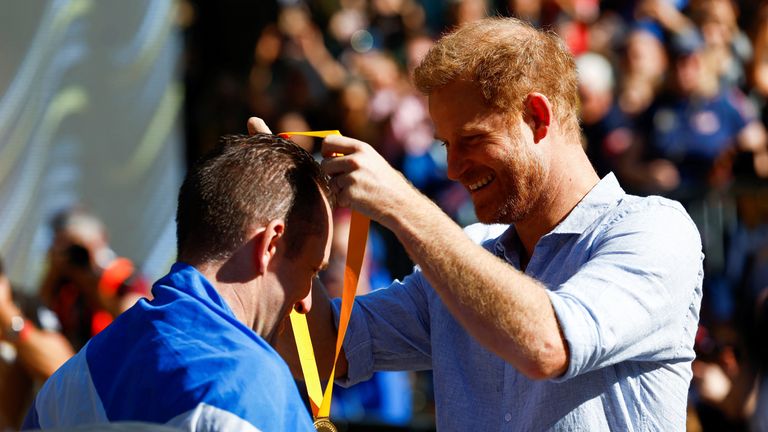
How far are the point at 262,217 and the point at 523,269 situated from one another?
3.07ft

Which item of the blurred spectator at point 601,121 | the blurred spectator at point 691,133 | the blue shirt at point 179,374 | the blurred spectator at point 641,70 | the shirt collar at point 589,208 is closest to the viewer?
the blue shirt at point 179,374

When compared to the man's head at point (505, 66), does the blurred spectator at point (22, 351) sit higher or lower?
lower

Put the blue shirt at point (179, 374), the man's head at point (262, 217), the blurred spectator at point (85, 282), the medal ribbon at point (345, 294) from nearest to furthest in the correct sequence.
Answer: the blue shirt at point (179, 374)
the man's head at point (262, 217)
the medal ribbon at point (345, 294)
the blurred spectator at point (85, 282)

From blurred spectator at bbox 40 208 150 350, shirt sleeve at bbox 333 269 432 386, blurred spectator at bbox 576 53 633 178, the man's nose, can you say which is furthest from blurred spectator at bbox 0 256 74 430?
blurred spectator at bbox 576 53 633 178

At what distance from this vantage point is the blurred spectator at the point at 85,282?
6.09m

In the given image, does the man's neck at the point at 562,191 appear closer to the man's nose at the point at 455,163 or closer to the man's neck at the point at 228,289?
the man's nose at the point at 455,163

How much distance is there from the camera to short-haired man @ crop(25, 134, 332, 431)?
2.09 m

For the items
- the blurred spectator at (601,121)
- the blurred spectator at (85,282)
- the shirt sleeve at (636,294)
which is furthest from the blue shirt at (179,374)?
the blurred spectator at (601,121)

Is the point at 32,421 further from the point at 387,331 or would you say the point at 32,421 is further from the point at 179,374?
the point at 387,331

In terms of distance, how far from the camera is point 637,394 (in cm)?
266

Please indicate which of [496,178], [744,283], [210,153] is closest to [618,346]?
[496,178]

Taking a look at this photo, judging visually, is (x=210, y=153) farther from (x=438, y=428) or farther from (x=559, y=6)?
(x=559, y=6)

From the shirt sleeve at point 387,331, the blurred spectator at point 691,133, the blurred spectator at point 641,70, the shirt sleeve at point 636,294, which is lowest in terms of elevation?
the blurred spectator at point 691,133

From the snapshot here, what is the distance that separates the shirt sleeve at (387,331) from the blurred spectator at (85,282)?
9.84 feet
